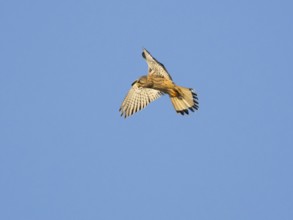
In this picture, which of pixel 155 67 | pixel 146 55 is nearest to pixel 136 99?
pixel 155 67

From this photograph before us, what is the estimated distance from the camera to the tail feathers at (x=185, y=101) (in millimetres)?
12703

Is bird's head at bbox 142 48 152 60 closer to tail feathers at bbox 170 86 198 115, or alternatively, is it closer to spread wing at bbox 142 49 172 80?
spread wing at bbox 142 49 172 80

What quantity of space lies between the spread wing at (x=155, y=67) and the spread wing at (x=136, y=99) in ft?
2.85

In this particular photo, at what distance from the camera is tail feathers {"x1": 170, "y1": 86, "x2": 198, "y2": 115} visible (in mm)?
12703

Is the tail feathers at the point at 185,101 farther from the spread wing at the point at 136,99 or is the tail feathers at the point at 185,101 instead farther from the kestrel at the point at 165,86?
the spread wing at the point at 136,99

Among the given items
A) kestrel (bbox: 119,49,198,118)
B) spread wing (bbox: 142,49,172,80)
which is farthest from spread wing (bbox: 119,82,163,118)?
spread wing (bbox: 142,49,172,80)

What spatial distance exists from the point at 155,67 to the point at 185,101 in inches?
39.7

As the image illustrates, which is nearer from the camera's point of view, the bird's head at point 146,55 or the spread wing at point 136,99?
the bird's head at point 146,55

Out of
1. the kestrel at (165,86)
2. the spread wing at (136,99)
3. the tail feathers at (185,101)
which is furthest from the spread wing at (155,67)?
the spread wing at (136,99)

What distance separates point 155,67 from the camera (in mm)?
12945

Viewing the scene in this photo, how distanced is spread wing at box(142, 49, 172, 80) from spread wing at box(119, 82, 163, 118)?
34.2 inches

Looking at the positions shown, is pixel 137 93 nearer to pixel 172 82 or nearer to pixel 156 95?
pixel 156 95

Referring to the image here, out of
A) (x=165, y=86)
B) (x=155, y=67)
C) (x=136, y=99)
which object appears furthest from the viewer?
(x=136, y=99)

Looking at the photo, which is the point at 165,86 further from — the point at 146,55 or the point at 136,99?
the point at 136,99
